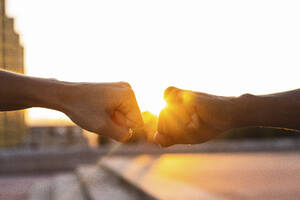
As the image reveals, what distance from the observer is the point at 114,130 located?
2316mm

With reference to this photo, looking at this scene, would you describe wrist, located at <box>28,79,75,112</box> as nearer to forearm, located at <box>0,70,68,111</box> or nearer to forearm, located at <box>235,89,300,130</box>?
forearm, located at <box>0,70,68,111</box>

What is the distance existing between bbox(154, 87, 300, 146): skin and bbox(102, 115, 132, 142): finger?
0.33 meters

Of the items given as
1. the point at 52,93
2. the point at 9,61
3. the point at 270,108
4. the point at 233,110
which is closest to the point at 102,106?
the point at 52,93

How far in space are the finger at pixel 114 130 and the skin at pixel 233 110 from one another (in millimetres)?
328

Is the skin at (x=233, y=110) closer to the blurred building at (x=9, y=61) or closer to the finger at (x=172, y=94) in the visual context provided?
the finger at (x=172, y=94)

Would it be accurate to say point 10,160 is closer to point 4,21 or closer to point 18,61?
point 4,21

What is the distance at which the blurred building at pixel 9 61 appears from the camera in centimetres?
2894

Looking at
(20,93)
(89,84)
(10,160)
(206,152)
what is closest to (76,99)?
(89,84)

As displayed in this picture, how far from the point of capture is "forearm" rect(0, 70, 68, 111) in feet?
6.96

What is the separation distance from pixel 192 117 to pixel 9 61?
3262 centimetres

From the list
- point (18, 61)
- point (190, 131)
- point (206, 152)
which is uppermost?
point (190, 131)

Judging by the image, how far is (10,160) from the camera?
548 inches

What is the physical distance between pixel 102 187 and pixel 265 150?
13155mm

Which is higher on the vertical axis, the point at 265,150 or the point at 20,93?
the point at 20,93
